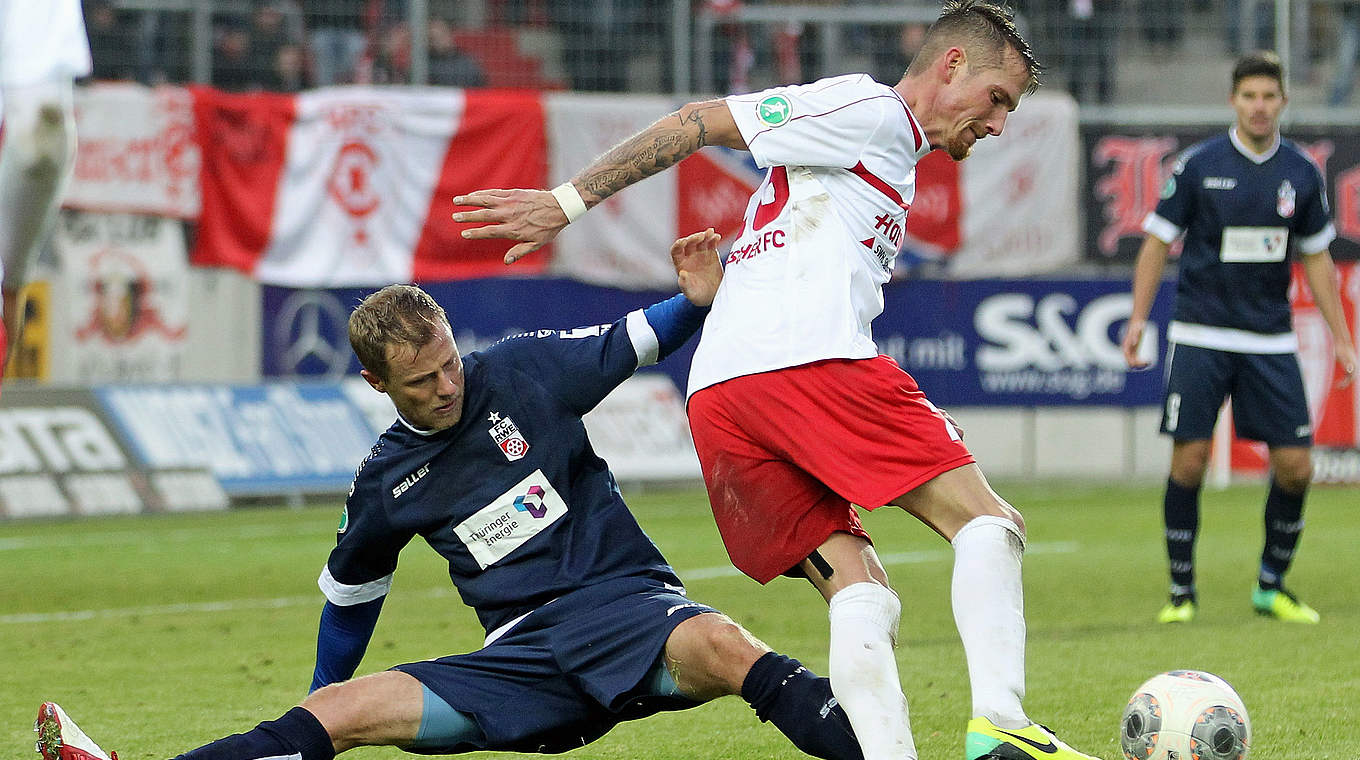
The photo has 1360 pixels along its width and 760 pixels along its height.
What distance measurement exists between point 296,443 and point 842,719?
9759 mm

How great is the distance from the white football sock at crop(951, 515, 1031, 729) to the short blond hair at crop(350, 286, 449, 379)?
1329 millimetres

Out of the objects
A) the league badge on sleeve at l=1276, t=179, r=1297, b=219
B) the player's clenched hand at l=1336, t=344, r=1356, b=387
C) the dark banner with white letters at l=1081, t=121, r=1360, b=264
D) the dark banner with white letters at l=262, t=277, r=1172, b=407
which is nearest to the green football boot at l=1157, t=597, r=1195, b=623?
the player's clenched hand at l=1336, t=344, r=1356, b=387

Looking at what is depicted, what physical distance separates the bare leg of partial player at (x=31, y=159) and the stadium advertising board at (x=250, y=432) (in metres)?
10.2

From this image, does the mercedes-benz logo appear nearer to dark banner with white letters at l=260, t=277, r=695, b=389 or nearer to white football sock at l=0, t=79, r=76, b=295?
dark banner with white letters at l=260, t=277, r=695, b=389

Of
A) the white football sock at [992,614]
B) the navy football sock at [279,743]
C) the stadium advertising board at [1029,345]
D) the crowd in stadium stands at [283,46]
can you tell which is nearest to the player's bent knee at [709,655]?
the white football sock at [992,614]

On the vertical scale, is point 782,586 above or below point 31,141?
below

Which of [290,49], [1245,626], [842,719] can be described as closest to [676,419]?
[290,49]

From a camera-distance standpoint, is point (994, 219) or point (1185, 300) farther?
point (994, 219)

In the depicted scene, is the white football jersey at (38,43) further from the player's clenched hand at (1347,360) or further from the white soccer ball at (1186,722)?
the player's clenched hand at (1347,360)

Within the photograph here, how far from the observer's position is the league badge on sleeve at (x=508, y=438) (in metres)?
A: 4.34

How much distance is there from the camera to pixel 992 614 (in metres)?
3.81

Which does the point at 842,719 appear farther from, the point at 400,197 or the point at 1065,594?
the point at 400,197

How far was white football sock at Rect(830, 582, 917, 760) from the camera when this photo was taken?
369 centimetres

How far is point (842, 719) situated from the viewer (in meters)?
3.88
